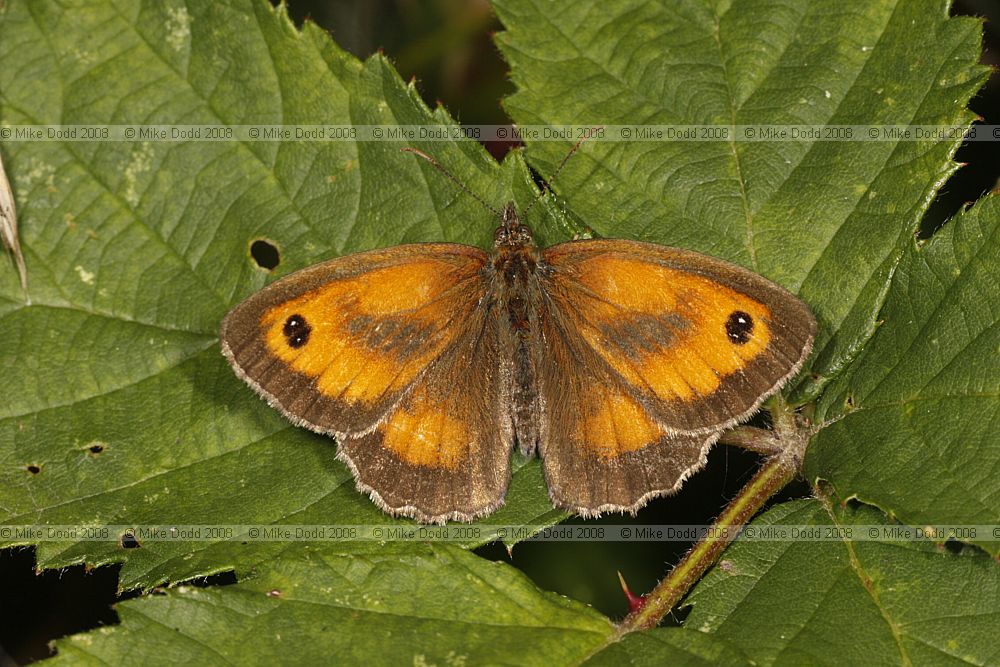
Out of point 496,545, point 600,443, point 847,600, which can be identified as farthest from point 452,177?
point 847,600

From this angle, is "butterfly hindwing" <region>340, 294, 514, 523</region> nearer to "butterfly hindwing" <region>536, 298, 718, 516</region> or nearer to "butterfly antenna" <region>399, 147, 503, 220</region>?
"butterfly hindwing" <region>536, 298, 718, 516</region>

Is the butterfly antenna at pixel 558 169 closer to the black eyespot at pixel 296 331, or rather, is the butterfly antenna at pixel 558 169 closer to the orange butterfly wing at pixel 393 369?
the orange butterfly wing at pixel 393 369

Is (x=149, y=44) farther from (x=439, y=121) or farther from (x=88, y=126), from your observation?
(x=439, y=121)

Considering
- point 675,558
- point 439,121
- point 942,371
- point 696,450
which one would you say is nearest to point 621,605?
point 675,558

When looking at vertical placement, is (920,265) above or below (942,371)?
above

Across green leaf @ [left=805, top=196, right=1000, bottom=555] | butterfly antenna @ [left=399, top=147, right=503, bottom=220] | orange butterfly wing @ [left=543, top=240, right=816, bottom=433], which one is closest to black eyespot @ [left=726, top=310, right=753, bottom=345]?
orange butterfly wing @ [left=543, top=240, right=816, bottom=433]
